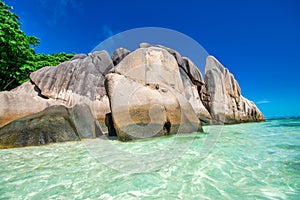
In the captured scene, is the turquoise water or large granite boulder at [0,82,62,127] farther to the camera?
large granite boulder at [0,82,62,127]

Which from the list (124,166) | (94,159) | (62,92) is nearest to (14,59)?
(62,92)

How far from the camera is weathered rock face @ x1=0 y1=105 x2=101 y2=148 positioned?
484cm

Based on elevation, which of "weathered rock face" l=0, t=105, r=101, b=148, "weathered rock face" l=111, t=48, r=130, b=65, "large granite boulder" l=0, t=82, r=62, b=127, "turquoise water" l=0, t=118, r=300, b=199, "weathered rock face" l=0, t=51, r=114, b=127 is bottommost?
"turquoise water" l=0, t=118, r=300, b=199

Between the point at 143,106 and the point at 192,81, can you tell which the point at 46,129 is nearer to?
the point at 143,106

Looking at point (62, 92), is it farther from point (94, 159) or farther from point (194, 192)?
point (194, 192)

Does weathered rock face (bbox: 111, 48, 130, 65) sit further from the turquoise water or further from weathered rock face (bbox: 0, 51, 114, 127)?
the turquoise water

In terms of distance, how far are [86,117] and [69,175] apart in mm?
4261

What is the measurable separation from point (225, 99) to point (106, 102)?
9.97 m

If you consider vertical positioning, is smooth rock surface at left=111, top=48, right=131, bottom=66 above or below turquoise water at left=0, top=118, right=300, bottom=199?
above

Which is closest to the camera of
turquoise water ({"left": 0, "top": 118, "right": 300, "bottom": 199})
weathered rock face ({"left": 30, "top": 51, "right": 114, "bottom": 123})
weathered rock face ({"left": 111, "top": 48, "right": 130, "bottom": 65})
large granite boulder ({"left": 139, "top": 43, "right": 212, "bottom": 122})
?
turquoise water ({"left": 0, "top": 118, "right": 300, "bottom": 199})

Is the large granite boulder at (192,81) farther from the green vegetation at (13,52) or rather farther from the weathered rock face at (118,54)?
the green vegetation at (13,52)

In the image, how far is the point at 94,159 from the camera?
3229 mm

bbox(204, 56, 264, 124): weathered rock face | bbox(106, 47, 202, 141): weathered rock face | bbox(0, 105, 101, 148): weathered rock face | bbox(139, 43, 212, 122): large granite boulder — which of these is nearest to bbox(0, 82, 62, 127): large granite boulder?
bbox(0, 105, 101, 148): weathered rock face

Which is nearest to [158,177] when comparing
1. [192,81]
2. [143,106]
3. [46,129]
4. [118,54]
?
[143,106]
